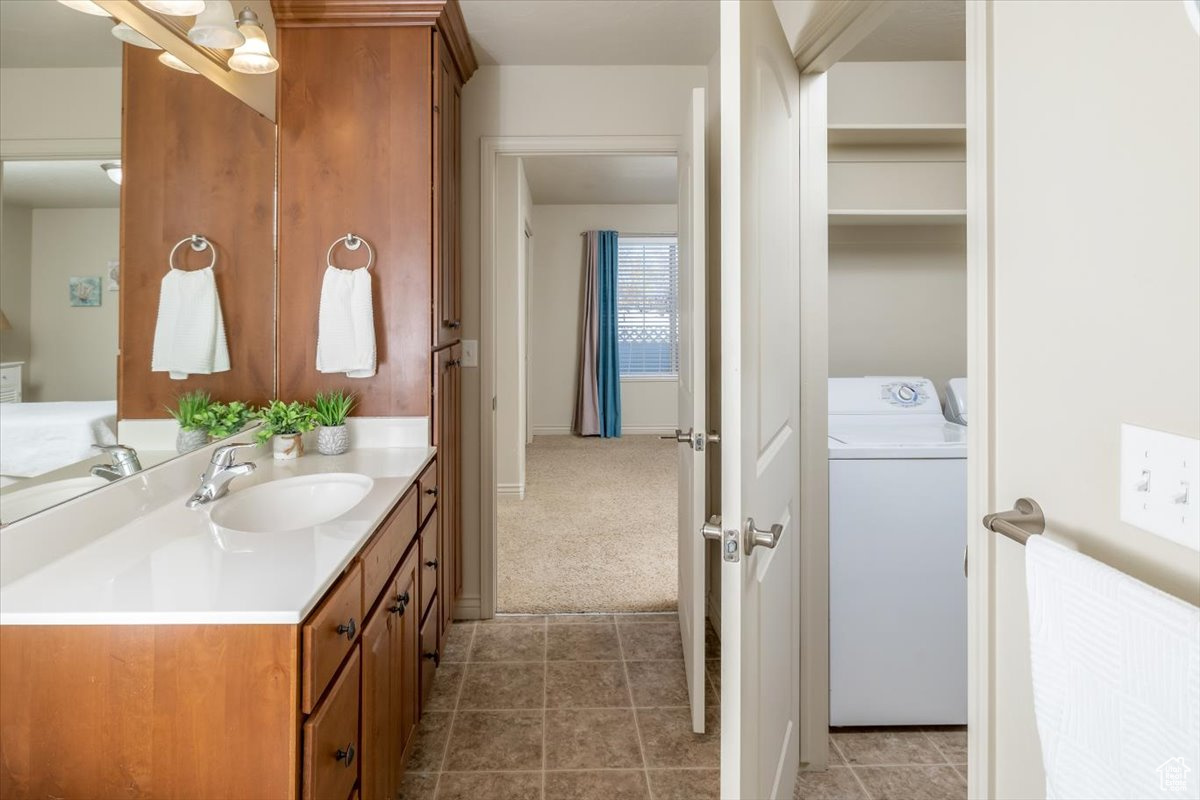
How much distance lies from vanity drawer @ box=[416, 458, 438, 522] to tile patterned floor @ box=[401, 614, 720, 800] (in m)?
0.67

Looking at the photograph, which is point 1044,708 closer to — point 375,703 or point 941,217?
point 375,703

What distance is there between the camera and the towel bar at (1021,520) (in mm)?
800

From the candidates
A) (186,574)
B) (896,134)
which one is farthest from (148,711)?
(896,134)

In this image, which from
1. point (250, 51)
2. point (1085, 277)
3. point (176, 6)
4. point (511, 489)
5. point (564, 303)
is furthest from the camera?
point (564, 303)

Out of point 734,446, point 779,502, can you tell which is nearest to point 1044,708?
point 734,446

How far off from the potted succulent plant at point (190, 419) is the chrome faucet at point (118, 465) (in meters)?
0.20

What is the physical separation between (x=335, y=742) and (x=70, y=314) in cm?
98

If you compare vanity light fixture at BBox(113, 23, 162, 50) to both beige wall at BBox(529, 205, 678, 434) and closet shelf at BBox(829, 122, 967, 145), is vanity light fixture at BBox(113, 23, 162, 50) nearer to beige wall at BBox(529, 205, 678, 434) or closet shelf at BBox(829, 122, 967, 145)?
closet shelf at BBox(829, 122, 967, 145)

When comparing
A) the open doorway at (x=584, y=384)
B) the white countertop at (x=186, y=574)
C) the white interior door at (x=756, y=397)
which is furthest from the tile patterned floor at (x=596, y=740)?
the white countertop at (x=186, y=574)

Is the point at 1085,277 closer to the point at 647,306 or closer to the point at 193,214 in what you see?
the point at 193,214

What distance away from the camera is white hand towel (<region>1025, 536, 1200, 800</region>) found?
51 cm

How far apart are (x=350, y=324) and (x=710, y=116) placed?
1657 mm

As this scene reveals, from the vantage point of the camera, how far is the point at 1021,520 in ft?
2.68

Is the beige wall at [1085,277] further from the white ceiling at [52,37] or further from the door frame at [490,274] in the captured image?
the door frame at [490,274]
